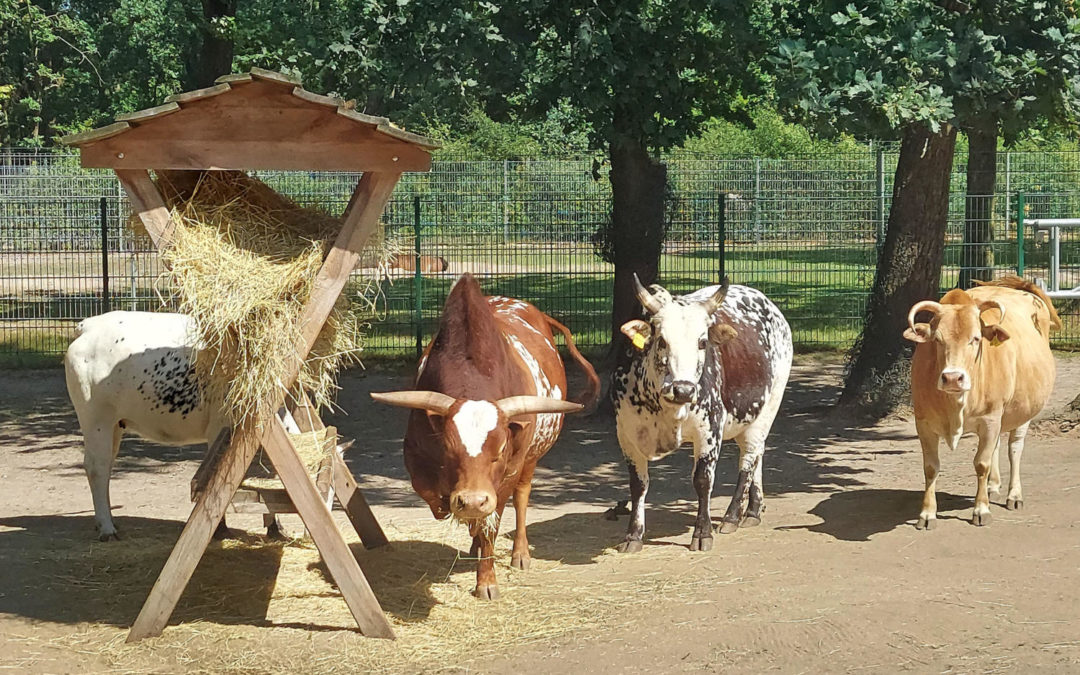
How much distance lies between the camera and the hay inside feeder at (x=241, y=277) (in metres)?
5.78

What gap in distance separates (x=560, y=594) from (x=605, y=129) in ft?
17.0

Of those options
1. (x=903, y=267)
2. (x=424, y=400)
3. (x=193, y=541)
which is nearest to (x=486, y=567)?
(x=424, y=400)

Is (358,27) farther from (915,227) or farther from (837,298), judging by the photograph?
(837,298)

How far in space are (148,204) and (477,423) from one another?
1834 mm

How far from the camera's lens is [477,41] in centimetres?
1005

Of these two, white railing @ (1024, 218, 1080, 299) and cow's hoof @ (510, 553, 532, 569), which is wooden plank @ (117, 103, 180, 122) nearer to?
cow's hoof @ (510, 553, 532, 569)

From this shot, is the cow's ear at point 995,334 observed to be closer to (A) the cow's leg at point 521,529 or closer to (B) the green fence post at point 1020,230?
(A) the cow's leg at point 521,529

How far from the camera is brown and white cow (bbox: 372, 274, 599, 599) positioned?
6086 millimetres

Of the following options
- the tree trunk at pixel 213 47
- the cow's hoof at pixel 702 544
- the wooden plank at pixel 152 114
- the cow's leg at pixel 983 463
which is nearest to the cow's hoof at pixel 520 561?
the cow's hoof at pixel 702 544

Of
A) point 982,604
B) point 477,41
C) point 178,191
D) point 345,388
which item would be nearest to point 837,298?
point 345,388

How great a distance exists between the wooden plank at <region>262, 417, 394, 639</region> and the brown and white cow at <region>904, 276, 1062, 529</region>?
3664mm

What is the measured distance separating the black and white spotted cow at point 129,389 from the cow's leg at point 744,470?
331 cm

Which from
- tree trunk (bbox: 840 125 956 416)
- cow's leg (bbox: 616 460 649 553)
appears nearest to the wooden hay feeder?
cow's leg (bbox: 616 460 649 553)

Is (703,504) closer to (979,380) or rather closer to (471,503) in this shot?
(979,380)
